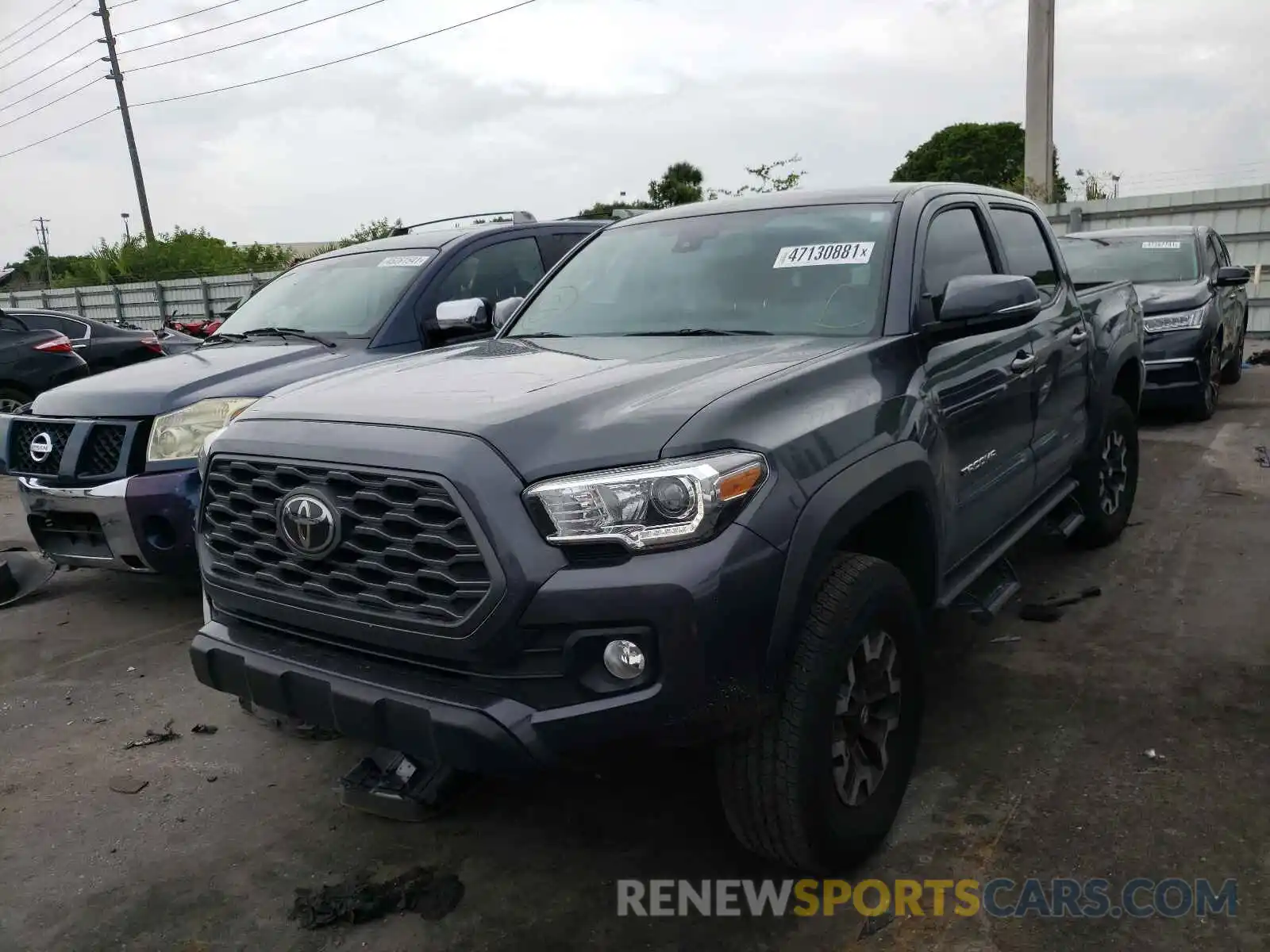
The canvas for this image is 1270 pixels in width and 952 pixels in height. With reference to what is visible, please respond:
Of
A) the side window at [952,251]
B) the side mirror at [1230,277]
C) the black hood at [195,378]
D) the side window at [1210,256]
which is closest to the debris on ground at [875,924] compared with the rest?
the side window at [952,251]

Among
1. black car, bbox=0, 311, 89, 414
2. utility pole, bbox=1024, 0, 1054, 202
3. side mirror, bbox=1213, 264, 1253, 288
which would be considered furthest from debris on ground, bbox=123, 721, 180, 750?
utility pole, bbox=1024, 0, 1054, 202

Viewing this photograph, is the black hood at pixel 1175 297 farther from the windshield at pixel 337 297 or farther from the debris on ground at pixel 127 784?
the debris on ground at pixel 127 784

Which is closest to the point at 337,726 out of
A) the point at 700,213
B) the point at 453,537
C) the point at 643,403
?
the point at 453,537

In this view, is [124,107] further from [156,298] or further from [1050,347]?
[1050,347]

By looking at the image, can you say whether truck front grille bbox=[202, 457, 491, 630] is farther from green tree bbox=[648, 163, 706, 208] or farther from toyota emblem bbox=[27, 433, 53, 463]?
green tree bbox=[648, 163, 706, 208]

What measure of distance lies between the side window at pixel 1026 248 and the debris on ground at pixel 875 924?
8.56 feet

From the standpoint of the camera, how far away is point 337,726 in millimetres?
2365

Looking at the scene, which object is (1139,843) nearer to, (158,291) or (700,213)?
(700,213)

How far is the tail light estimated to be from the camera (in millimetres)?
10172

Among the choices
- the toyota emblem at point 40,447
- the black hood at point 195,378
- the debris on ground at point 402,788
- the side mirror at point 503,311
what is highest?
the side mirror at point 503,311

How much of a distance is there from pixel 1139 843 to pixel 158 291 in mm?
26239

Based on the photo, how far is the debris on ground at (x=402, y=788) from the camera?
294 centimetres

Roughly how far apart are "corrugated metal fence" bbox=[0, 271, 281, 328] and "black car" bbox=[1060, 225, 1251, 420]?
55.3ft

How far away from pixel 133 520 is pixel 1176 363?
803 cm
